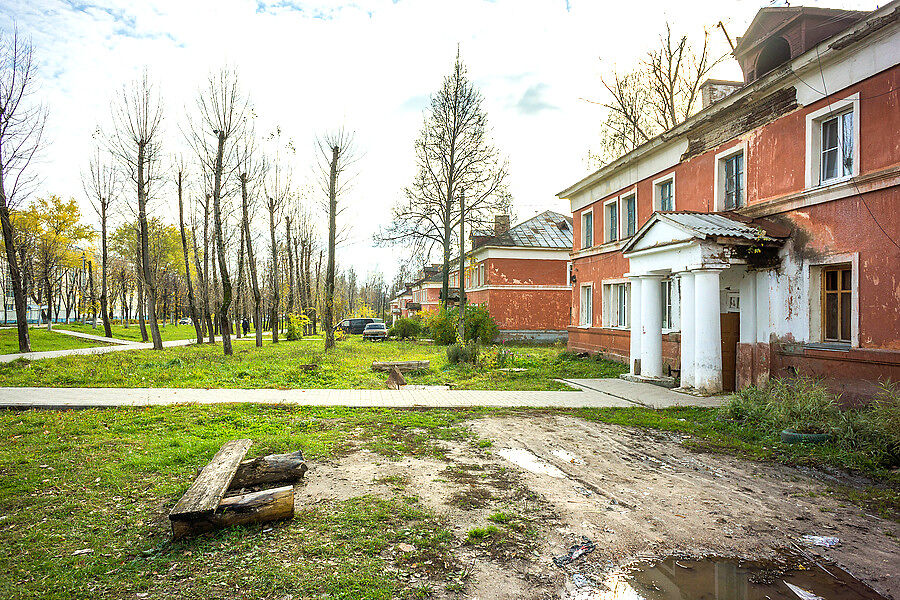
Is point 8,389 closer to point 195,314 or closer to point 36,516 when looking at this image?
point 36,516

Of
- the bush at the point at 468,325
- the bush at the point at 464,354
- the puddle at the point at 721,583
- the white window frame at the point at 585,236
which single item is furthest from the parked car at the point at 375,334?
the puddle at the point at 721,583

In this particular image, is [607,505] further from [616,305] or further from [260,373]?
[616,305]

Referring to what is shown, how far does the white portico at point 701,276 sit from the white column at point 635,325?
476 mm

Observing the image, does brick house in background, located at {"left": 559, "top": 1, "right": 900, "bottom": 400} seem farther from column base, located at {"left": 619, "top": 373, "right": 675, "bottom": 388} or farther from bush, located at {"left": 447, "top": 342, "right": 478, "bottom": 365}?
bush, located at {"left": 447, "top": 342, "right": 478, "bottom": 365}

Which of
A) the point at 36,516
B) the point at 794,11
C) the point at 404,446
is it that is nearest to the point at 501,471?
the point at 404,446

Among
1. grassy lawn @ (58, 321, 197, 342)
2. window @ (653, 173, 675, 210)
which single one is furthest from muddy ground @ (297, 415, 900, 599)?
grassy lawn @ (58, 321, 197, 342)

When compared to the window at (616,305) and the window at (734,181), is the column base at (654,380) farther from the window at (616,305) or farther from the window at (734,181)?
the window at (734,181)

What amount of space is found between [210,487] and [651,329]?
12.1m

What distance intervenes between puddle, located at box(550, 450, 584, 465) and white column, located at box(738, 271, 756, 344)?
6.89 meters

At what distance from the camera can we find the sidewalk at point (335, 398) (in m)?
10.5

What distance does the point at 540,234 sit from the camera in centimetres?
3431

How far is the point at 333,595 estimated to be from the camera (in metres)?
3.46

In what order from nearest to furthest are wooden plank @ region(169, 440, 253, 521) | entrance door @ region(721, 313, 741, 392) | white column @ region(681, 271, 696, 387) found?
wooden plank @ region(169, 440, 253, 521)
white column @ region(681, 271, 696, 387)
entrance door @ region(721, 313, 741, 392)

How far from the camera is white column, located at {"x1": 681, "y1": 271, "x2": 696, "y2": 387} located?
1192cm
